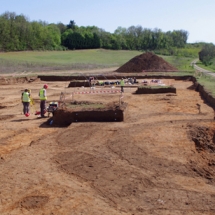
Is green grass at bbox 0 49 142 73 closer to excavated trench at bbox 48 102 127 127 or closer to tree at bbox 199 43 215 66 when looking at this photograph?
tree at bbox 199 43 215 66

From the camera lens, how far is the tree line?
295 ft

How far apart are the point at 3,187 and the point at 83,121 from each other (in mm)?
7850

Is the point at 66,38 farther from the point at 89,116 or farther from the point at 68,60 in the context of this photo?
the point at 89,116

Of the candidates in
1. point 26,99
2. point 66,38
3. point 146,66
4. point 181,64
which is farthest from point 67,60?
point 26,99

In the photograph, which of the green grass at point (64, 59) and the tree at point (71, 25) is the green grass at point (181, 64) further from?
the tree at point (71, 25)

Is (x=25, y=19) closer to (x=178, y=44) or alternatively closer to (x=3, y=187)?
(x=178, y=44)

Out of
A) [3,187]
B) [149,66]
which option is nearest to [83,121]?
[3,187]

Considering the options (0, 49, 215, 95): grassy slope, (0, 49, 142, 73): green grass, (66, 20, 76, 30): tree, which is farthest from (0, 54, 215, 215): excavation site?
(66, 20, 76, 30): tree

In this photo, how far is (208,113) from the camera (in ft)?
62.2

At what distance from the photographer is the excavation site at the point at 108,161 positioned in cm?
842

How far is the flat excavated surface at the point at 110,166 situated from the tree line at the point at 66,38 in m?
76.0

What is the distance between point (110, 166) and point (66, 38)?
4102 inches

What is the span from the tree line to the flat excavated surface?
76.0m

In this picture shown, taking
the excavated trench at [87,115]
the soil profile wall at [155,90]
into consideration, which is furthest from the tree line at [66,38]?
the excavated trench at [87,115]
